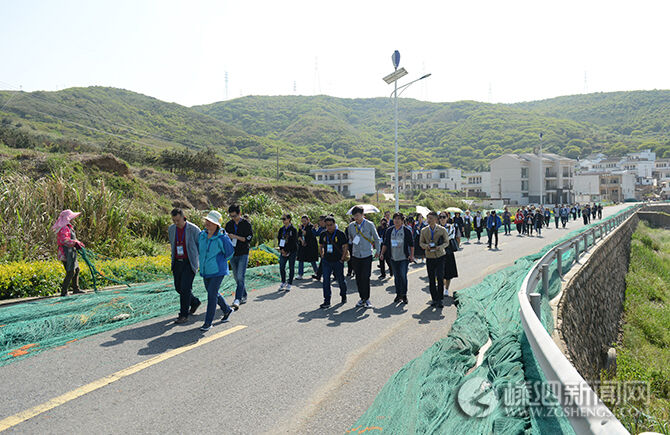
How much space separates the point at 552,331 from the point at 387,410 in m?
2.58

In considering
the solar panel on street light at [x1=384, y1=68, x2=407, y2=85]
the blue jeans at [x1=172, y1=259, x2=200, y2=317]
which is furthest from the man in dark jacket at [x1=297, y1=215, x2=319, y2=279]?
the solar panel on street light at [x1=384, y1=68, x2=407, y2=85]

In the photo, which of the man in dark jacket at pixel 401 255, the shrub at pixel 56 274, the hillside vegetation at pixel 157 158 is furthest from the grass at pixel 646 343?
the hillside vegetation at pixel 157 158

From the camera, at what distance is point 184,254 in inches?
270

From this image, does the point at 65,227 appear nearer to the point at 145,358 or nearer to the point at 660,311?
the point at 145,358

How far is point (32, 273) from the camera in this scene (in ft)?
27.4

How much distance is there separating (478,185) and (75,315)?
325ft

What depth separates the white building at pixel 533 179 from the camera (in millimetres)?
77812

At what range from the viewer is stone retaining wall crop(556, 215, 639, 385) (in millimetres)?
6332

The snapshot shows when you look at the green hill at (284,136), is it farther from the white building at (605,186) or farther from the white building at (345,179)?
the white building at (605,186)

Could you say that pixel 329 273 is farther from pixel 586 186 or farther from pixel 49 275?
pixel 586 186

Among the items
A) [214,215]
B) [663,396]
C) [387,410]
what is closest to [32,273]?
[214,215]

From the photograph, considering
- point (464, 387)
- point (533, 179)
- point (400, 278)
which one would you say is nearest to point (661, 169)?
point (533, 179)

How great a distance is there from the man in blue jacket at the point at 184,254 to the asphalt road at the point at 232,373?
453mm

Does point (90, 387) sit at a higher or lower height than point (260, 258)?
lower
